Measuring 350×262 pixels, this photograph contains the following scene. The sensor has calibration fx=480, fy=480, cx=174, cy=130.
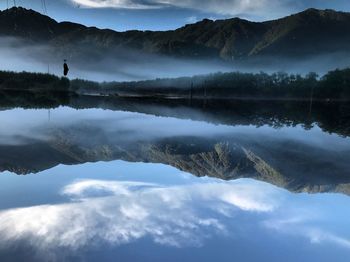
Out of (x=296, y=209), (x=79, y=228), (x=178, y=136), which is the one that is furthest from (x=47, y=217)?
(x=178, y=136)

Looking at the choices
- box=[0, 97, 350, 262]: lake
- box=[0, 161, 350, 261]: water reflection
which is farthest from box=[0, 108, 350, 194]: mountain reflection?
box=[0, 161, 350, 261]: water reflection

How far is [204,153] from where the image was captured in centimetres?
2266

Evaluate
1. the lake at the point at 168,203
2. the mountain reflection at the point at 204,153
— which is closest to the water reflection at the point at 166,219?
the lake at the point at 168,203

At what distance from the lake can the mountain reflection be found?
91 millimetres

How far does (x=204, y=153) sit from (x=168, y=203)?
35.6 feet

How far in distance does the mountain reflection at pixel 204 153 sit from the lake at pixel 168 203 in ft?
0.30

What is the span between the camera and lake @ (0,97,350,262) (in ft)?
28.2

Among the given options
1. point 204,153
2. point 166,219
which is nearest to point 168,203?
point 166,219

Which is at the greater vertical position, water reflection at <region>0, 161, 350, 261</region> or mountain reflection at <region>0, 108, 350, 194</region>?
water reflection at <region>0, 161, 350, 261</region>

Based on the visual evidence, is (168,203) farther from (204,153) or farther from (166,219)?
(204,153)

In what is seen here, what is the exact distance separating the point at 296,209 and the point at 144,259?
18.4ft

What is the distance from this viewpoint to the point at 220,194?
1351 cm

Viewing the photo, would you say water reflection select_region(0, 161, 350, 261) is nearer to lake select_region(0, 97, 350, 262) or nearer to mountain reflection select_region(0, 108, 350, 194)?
lake select_region(0, 97, 350, 262)

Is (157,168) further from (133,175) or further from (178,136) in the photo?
(178,136)
